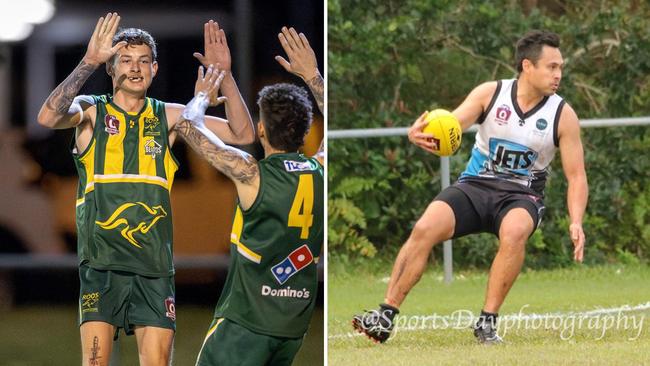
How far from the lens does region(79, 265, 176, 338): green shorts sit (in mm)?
5152

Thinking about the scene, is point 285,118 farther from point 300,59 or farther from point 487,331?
point 487,331

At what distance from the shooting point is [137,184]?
5211mm

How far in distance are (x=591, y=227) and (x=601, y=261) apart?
288 millimetres

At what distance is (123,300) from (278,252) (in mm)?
637

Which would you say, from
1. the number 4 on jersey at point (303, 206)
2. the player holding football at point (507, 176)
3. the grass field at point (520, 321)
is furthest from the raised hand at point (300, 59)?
the grass field at point (520, 321)

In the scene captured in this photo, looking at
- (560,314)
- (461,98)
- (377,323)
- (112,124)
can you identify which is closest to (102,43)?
(112,124)

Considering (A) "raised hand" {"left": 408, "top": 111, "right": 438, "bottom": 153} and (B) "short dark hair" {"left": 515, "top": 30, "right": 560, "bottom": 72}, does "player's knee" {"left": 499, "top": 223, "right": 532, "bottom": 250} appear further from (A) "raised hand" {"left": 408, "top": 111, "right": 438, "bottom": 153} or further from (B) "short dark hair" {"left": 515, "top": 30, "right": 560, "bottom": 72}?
(B) "short dark hair" {"left": 515, "top": 30, "right": 560, "bottom": 72}

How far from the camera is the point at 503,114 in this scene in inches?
255

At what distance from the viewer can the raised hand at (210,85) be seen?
5.17m

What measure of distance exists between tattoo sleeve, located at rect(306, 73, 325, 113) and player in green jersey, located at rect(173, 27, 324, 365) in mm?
224

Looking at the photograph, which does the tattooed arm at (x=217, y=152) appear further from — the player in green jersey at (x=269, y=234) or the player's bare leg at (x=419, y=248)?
the player's bare leg at (x=419, y=248)

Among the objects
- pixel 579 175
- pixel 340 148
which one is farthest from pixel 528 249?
pixel 579 175

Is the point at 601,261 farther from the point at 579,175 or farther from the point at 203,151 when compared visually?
the point at 203,151

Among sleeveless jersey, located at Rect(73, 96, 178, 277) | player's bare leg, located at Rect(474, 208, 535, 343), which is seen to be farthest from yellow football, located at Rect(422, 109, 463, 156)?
sleeveless jersey, located at Rect(73, 96, 178, 277)
